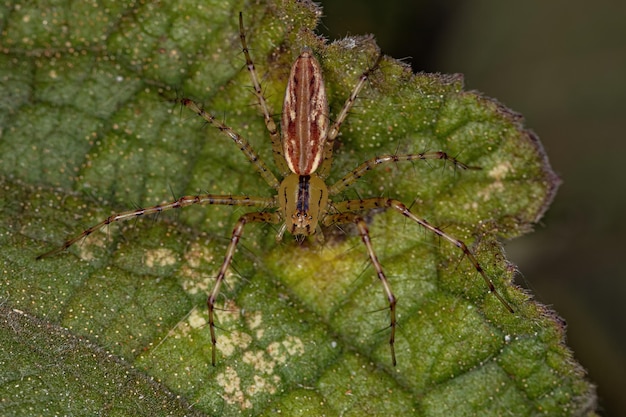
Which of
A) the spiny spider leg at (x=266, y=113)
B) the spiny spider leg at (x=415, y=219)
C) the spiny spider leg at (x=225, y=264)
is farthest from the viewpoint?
the spiny spider leg at (x=266, y=113)

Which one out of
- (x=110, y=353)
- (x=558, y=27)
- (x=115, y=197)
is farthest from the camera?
(x=558, y=27)

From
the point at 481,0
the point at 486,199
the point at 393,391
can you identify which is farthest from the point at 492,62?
the point at 393,391

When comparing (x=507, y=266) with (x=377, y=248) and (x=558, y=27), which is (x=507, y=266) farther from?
(x=558, y=27)

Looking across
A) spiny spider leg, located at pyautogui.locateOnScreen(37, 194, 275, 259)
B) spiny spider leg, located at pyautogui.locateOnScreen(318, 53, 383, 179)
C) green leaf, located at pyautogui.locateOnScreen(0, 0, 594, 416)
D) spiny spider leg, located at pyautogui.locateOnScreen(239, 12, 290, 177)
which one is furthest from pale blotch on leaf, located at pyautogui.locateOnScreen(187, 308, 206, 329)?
spiny spider leg, located at pyautogui.locateOnScreen(318, 53, 383, 179)

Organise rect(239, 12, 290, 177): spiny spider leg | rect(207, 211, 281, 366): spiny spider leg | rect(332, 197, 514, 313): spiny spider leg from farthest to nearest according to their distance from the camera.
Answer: rect(239, 12, 290, 177): spiny spider leg < rect(332, 197, 514, 313): spiny spider leg < rect(207, 211, 281, 366): spiny spider leg

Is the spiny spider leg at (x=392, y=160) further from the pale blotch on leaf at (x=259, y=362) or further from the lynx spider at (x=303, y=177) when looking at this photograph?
the pale blotch on leaf at (x=259, y=362)

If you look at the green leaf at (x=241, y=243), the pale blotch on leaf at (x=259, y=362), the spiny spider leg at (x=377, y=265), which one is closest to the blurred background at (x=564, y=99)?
the green leaf at (x=241, y=243)

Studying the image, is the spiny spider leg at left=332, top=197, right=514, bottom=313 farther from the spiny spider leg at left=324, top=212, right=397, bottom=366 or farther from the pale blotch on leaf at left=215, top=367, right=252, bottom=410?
the pale blotch on leaf at left=215, top=367, right=252, bottom=410
